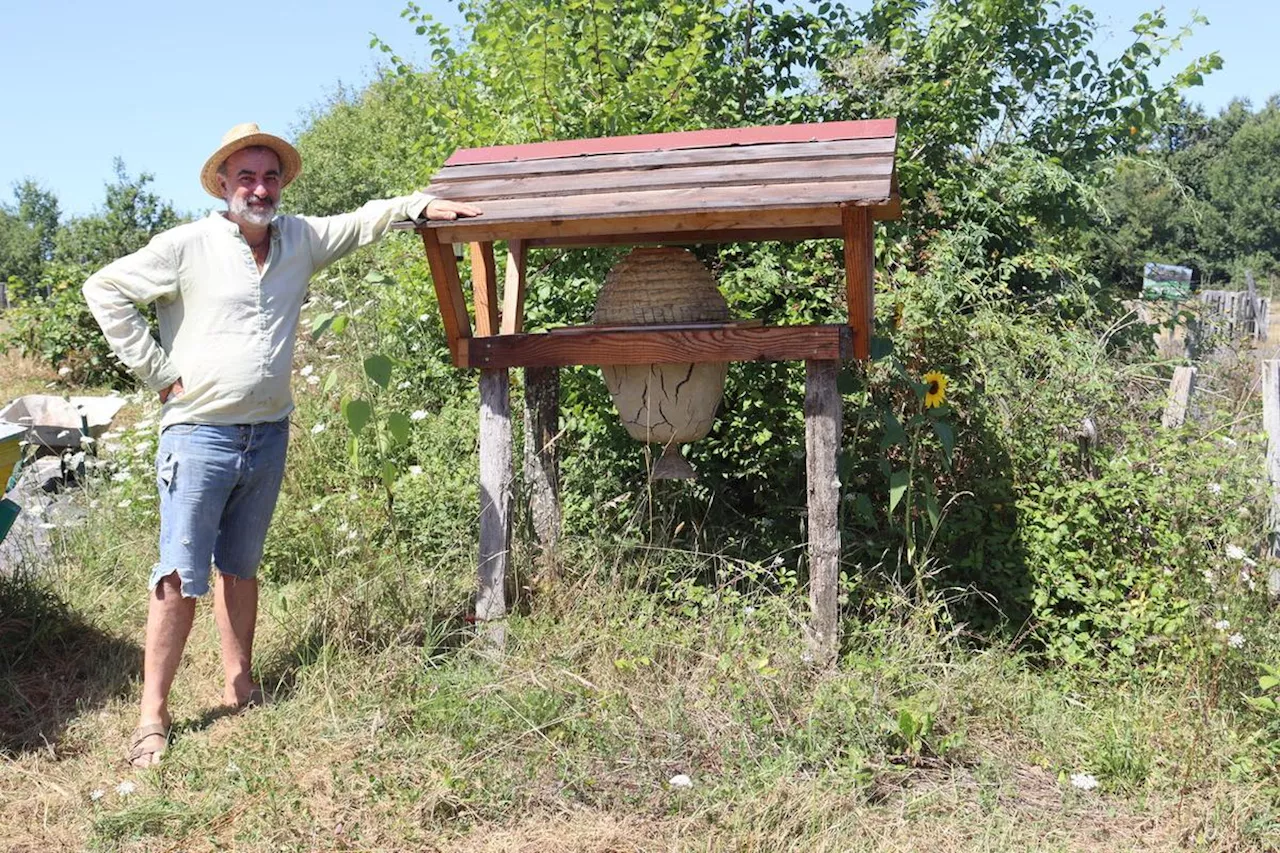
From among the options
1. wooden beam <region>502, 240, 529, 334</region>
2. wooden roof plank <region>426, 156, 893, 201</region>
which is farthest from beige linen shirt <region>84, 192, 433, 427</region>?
wooden beam <region>502, 240, 529, 334</region>

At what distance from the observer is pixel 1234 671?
4094 mm

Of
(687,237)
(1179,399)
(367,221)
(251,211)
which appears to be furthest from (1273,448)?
(251,211)

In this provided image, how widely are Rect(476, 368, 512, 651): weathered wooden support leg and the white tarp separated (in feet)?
14.4

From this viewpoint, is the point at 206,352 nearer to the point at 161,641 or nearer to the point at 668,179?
the point at 161,641

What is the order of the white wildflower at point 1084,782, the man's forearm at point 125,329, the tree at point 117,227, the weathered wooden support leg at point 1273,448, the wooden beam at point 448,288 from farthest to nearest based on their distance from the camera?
the tree at point 117,227, the weathered wooden support leg at point 1273,448, the wooden beam at point 448,288, the man's forearm at point 125,329, the white wildflower at point 1084,782

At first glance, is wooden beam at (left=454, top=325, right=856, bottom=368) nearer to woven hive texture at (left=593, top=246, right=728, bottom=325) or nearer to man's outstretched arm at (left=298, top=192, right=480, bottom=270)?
woven hive texture at (left=593, top=246, right=728, bottom=325)

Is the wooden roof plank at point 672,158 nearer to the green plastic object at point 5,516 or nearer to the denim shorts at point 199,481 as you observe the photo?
the denim shorts at point 199,481

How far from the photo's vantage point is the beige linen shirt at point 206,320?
12.5ft

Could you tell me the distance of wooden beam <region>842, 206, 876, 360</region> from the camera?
3.95 metres

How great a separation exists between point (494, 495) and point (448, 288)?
83 cm

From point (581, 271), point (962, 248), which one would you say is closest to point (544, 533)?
point (581, 271)

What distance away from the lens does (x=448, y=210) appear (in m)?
4.13

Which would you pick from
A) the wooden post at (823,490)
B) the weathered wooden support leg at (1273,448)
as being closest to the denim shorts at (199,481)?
the wooden post at (823,490)

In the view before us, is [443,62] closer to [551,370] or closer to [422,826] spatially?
[551,370]
